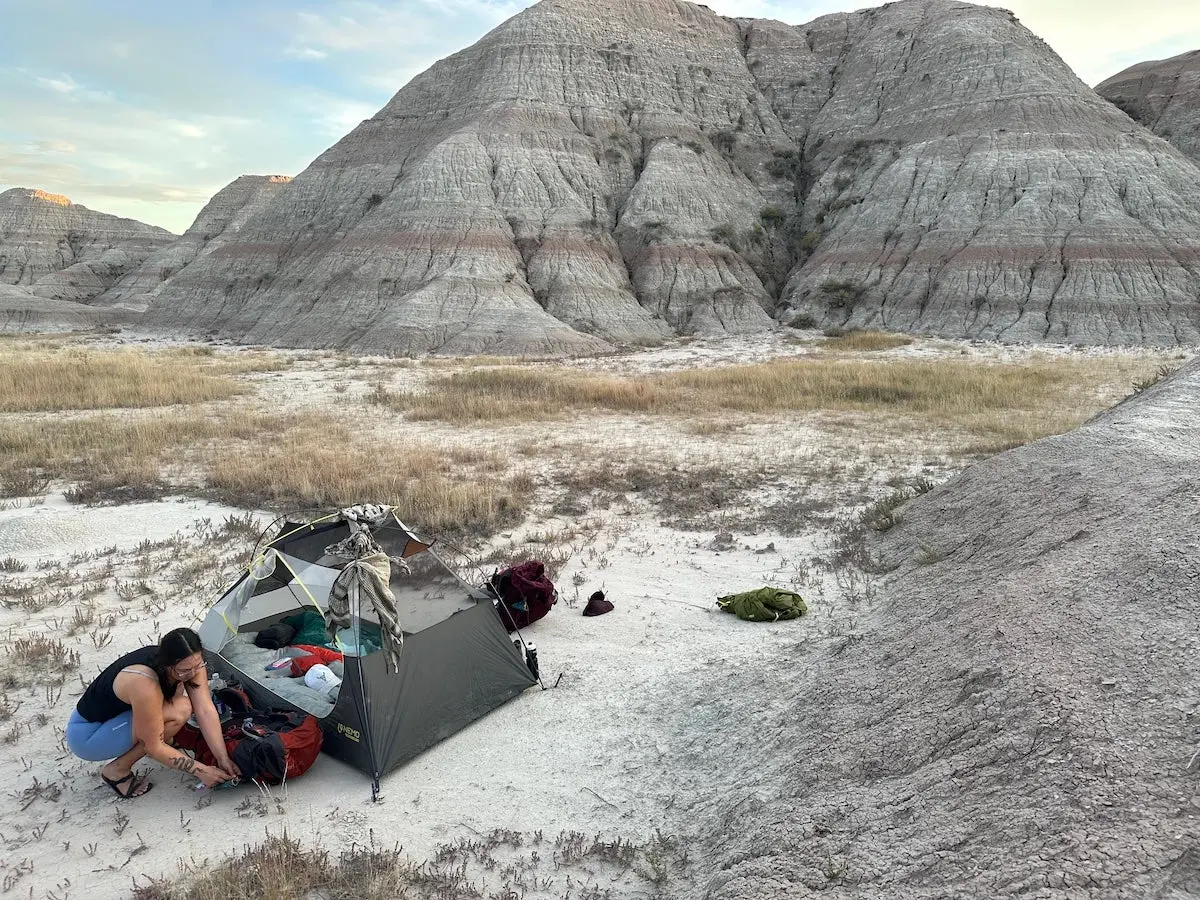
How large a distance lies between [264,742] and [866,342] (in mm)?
35002

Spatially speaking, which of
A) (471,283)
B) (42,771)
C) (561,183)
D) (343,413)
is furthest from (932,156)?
(42,771)

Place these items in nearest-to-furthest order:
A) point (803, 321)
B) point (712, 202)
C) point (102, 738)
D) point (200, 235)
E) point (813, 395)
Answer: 1. point (102, 738)
2. point (813, 395)
3. point (803, 321)
4. point (712, 202)
5. point (200, 235)

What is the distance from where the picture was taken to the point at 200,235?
80750 millimetres

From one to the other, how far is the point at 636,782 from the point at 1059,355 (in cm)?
3371

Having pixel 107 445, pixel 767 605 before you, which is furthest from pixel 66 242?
pixel 767 605

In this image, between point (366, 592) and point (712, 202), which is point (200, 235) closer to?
point (712, 202)

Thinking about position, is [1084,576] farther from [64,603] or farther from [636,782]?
[64,603]

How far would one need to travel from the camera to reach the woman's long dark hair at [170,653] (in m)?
4.75

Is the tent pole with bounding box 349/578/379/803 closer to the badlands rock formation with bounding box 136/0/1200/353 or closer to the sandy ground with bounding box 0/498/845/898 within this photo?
the sandy ground with bounding box 0/498/845/898

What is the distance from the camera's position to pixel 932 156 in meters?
48.8

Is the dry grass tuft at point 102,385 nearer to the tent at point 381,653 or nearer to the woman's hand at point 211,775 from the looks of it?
the tent at point 381,653

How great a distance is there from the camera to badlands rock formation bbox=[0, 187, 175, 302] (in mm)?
88044

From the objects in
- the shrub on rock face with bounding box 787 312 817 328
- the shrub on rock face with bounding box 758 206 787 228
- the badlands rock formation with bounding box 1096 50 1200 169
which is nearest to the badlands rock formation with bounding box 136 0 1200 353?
the shrub on rock face with bounding box 758 206 787 228

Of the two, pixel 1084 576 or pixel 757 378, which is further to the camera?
pixel 757 378
